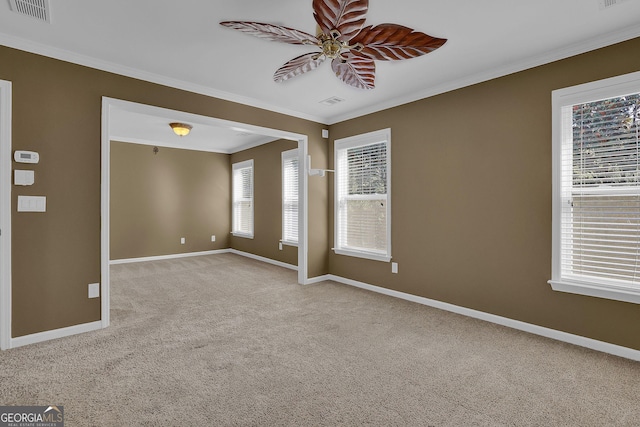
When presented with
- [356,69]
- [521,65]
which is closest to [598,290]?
[521,65]

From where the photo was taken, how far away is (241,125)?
4.12 m

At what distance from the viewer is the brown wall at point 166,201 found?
6594mm

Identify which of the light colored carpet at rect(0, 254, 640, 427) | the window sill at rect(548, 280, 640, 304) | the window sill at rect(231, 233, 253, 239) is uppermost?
the window sill at rect(231, 233, 253, 239)

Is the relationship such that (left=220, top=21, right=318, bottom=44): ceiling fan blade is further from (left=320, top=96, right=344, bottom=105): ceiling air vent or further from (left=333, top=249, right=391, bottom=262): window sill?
(left=333, top=249, right=391, bottom=262): window sill

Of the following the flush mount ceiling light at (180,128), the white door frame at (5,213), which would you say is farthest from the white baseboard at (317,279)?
the white door frame at (5,213)

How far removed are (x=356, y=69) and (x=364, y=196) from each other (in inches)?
91.2

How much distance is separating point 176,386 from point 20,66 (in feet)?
9.80

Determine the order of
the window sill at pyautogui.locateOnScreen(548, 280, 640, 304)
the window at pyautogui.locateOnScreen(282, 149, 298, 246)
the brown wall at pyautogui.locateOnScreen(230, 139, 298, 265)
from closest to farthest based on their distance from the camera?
1. the window sill at pyautogui.locateOnScreen(548, 280, 640, 304)
2. the window at pyautogui.locateOnScreen(282, 149, 298, 246)
3. the brown wall at pyautogui.locateOnScreen(230, 139, 298, 265)

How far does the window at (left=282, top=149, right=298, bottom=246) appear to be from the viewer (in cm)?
611

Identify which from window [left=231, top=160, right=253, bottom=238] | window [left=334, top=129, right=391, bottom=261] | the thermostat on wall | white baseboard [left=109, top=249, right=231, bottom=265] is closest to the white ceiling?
the thermostat on wall

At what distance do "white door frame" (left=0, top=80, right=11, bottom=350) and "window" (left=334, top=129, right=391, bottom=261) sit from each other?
3.74 meters

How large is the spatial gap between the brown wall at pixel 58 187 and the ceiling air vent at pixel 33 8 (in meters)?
0.60

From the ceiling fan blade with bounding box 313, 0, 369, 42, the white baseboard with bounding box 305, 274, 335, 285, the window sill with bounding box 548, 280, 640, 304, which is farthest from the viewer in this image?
the white baseboard with bounding box 305, 274, 335, 285

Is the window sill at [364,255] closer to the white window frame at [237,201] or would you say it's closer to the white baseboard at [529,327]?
the white baseboard at [529,327]
